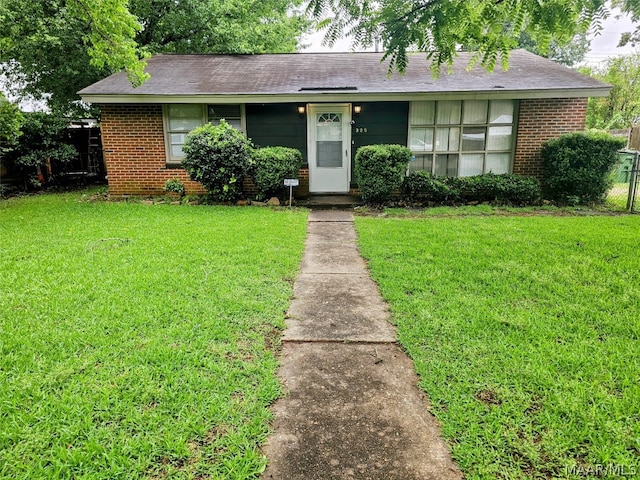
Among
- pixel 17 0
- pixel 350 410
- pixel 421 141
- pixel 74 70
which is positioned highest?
pixel 17 0

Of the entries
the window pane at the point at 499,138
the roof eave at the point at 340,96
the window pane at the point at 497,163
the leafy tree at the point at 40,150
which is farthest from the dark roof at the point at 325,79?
the leafy tree at the point at 40,150

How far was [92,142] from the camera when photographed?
13180 millimetres

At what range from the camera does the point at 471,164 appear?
9539mm

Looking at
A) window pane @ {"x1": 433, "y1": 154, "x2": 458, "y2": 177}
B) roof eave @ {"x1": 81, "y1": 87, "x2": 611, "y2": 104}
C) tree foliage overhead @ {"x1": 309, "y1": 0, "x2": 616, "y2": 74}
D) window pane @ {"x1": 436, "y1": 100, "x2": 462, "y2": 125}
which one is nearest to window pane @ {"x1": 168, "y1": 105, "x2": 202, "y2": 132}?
roof eave @ {"x1": 81, "y1": 87, "x2": 611, "y2": 104}

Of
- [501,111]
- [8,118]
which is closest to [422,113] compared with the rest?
[501,111]

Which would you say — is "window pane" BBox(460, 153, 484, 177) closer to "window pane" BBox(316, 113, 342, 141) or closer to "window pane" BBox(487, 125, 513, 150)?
"window pane" BBox(487, 125, 513, 150)

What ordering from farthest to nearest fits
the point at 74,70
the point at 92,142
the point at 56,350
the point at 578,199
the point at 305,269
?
the point at 92,142 → the point at 74,70 → the point at 578,199 → the point at 305,269 → the point at 56,350

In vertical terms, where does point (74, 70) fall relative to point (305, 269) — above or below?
above

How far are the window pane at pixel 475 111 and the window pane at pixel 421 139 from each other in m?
0.86

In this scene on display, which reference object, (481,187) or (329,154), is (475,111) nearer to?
(481,187)

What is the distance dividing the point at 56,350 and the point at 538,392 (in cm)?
315

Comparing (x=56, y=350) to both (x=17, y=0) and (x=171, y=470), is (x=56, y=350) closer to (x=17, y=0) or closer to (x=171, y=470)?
(x=171, y=470)

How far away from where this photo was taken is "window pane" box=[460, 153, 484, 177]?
9477mm

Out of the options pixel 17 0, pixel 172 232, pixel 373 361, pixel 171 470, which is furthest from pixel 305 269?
pixel 17 0
